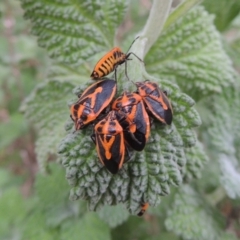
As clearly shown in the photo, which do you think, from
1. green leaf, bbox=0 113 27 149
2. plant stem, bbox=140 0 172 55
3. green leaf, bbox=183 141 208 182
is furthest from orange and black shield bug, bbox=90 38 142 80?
green leaf, bbox=0 113 27 149

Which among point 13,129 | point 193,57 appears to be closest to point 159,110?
point 193,57

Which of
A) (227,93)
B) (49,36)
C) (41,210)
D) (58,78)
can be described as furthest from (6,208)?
(227,93)

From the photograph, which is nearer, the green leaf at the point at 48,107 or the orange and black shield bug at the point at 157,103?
the orange and black shield bug at the point at 157,103

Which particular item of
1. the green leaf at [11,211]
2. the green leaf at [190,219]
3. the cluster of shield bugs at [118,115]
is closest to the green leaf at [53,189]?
the green leaf at [11,211]

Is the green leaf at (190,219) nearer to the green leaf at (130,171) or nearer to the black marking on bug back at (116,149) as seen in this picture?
the green leaf at (130,171)

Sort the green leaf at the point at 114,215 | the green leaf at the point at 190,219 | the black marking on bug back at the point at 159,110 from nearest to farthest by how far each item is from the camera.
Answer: the black marking on bug back at the point at 159,110 < the green leaf at the point at 190,219 < the green leaf at the point at 114,215

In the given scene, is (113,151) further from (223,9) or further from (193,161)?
(223,9)

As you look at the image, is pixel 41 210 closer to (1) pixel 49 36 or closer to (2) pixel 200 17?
(1) pixel 49 36
